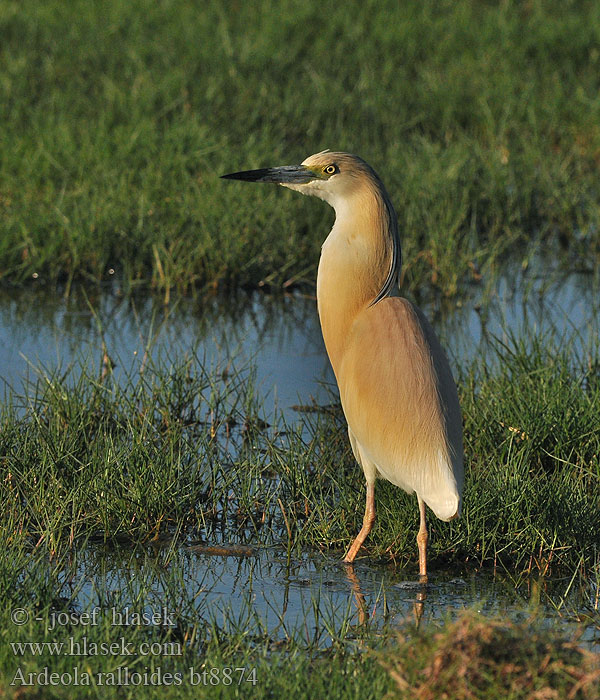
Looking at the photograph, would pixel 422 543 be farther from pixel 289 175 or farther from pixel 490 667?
pixel 289 175

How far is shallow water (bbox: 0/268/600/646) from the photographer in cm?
371

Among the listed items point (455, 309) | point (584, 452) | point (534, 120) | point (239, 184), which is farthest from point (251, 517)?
point (534, 120)

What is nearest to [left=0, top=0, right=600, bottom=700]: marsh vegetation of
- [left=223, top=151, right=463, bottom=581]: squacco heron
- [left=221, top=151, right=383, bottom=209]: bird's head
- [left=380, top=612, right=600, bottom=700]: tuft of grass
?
[left=380, top=612, right=600, bottom=700]: tuft of grass

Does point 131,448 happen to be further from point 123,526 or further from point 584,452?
point 584,452

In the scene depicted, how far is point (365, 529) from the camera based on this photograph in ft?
13.3

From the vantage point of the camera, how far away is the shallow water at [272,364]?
371cm

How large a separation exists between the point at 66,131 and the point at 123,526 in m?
4.44

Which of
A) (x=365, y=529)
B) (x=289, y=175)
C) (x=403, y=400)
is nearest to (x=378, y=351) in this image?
(x=403, y=400)

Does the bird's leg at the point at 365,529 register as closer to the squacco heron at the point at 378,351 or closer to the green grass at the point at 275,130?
the squacco heron at the point at 378,351

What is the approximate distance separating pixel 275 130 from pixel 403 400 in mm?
5324

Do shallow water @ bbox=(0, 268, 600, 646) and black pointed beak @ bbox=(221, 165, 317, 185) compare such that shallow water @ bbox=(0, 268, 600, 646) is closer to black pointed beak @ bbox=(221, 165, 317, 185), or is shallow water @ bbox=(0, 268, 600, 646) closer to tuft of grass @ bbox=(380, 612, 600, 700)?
tuft of grass @ bbox=(380, 612, 600, 700)

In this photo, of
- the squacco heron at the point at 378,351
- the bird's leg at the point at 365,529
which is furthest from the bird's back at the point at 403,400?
the bird's leg at the point at 365,529

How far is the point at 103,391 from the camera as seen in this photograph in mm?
5047

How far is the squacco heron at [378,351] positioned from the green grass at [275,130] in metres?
2.69
